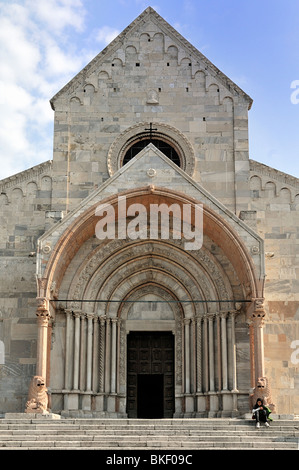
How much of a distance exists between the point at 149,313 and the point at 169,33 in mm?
9652

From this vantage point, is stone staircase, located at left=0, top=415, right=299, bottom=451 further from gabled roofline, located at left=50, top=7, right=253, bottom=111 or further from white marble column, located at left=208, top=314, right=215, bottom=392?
gabled roofline, located at left=50, top=7, right=253, bottom=111

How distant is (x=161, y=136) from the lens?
86.4 ft

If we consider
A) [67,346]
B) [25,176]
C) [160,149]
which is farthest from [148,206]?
[67,346]

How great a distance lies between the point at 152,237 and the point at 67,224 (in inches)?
117

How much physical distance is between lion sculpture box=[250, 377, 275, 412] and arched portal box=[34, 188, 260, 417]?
4.82 ft

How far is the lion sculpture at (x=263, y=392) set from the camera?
21.5m

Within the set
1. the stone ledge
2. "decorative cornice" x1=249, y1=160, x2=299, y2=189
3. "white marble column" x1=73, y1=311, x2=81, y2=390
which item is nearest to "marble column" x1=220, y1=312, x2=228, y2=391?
"white marble column" x1=73, y1=311, x2=81, y2=390

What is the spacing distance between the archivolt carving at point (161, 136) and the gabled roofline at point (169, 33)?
96.8 inches

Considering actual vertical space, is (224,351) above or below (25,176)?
below

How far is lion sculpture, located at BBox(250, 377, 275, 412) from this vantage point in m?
21.5

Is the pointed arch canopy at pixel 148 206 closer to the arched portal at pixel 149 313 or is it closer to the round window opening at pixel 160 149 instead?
the arched portal at pixel 149 313

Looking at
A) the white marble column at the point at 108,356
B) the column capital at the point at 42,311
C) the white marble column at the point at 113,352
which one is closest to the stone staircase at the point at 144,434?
the column capital at the point at 42,311

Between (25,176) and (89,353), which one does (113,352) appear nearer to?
(89,353)
